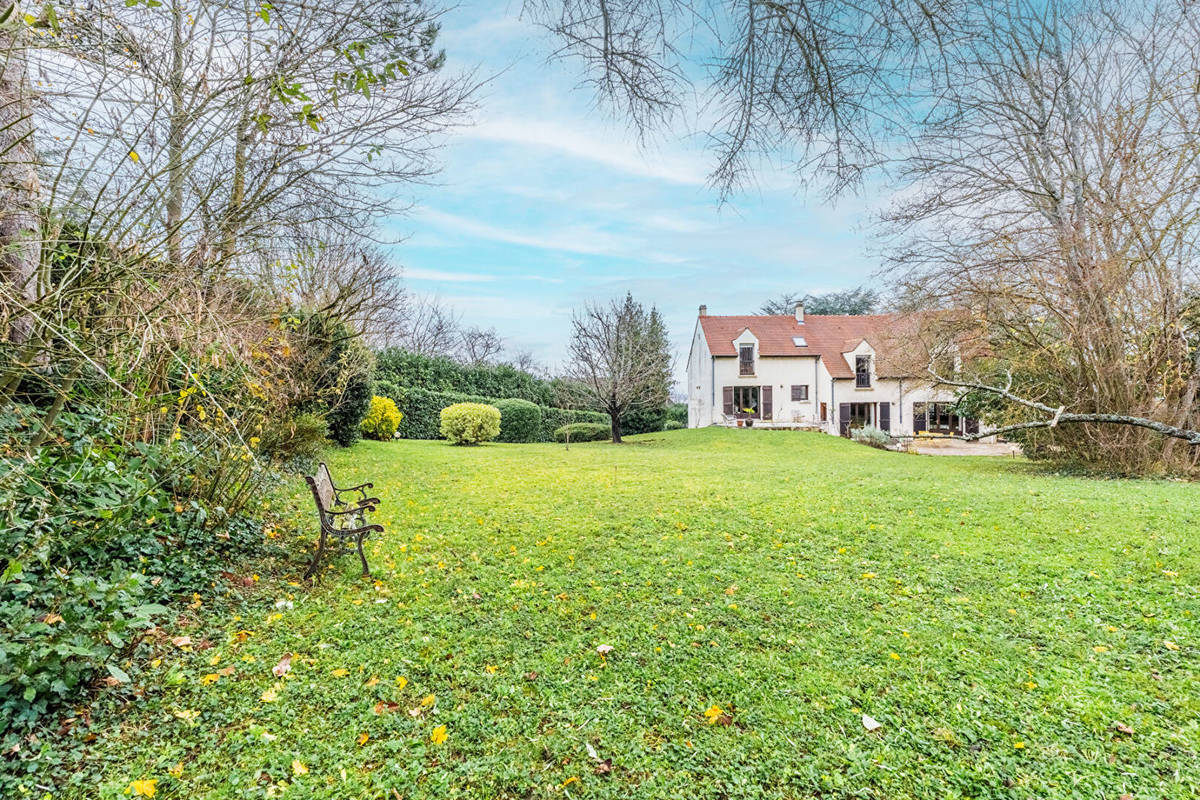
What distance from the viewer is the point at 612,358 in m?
18.8

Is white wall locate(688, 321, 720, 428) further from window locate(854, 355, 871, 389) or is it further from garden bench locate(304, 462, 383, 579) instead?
garden bench locate(304, 462, 383, 579)

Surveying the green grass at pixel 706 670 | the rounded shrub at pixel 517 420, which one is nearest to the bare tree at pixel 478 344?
the rounded shrub at pixel 517 420

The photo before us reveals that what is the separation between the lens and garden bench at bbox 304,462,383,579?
406 cm

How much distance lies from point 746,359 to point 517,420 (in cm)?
1275

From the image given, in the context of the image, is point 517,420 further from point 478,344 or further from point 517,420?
point 478,344

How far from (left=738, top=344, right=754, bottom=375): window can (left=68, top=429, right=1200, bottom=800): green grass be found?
20.9 meters

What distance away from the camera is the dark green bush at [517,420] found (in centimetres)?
1956

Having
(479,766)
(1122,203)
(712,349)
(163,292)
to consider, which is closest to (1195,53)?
(1122,203)

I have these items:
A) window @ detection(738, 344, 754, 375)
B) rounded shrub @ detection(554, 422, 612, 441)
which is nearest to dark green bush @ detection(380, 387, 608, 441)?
rounded shrub @ detection(554, 422, 612, 441)

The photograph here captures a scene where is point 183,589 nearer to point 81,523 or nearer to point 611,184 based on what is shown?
point 81,523

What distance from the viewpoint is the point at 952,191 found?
1144cm

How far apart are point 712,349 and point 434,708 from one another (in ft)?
82.9

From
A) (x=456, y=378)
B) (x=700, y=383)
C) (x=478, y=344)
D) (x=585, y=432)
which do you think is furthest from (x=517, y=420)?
(x=478, y=344)

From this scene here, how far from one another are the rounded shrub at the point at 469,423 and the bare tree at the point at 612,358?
14.0 feet
